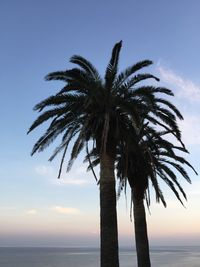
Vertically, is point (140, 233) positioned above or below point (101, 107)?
below

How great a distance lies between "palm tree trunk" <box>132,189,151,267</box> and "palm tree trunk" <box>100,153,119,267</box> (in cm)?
574

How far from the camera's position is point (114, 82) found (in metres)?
16.9

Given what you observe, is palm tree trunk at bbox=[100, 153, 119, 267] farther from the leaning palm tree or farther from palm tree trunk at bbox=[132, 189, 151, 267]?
palm tree trunk at bbox=[132, 189, 151, 267]

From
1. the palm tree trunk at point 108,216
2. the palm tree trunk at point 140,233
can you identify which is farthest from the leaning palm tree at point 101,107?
the palm tree trunk at point 140,233

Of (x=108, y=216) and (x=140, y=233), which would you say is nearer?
(x=108, y=216)

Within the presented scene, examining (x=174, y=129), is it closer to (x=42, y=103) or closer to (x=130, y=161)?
(x=130, y=161)

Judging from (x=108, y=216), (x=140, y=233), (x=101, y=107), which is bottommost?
(x=108, y=216)

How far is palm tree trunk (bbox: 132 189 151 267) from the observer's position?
2061 centimetres

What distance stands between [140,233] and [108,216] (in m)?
6.16

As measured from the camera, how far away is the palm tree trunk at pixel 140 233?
2061cm

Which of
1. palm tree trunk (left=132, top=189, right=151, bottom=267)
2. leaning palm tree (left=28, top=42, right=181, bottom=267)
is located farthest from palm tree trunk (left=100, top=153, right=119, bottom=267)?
palm tree trunk (left=132, top=189, right=151, bottom=267)

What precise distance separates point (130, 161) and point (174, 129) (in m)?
4.27

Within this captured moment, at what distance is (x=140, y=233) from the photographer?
2103 cm

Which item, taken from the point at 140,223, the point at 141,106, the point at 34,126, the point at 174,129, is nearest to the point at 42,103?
the point at 34,126
